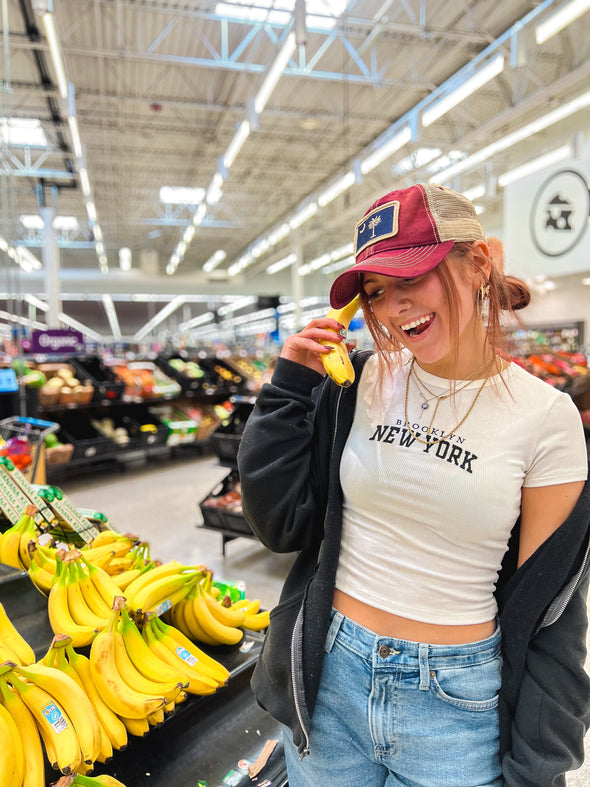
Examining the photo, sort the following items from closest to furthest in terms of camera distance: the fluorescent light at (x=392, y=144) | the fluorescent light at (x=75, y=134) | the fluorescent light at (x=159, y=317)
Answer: the fluorescent light at (x=75, y=134) < the fluorescent light at (x=392, y=144) < the fluorescent light at (x=159, y=317)

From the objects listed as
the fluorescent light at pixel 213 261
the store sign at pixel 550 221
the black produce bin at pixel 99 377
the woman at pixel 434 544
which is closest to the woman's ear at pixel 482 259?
the woman at pixel 434 544

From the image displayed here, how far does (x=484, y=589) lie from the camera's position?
937 mm

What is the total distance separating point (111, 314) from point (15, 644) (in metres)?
28.0

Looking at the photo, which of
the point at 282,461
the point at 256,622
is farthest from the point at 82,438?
the point at 282,461

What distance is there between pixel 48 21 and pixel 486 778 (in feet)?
21.5

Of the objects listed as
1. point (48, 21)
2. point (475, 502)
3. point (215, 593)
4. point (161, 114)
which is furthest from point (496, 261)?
point (161, 114)

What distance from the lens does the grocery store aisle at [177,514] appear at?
3.92 m

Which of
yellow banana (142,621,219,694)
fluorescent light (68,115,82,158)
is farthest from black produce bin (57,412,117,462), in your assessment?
yellow banana (142,621,219,694)

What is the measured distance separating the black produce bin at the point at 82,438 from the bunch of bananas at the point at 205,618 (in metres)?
5.10

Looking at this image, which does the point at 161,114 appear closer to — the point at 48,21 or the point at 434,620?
the point at 48,21

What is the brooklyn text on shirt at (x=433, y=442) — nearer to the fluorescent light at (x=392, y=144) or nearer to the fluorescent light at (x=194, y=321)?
the fluorescent light at (x=392, y=144)

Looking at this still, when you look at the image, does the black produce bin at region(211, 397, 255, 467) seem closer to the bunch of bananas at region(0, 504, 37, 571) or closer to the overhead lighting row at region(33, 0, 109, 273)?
the bunch of bananas at region(0, 504, 37, 571)

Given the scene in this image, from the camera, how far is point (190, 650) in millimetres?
1540

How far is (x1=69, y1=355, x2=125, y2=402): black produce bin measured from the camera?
22.2 ft
